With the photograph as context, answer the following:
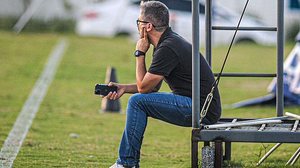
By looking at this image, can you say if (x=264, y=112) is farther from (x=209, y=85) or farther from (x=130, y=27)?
(x=130, y=27)

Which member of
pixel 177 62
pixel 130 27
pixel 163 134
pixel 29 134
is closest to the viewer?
pixel 177 62

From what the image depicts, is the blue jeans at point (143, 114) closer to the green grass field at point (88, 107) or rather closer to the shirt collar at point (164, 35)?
the shirt collar at point (164, 35)

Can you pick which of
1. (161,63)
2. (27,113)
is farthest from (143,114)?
(27,113)

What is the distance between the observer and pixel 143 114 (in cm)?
802

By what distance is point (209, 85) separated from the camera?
323 inches

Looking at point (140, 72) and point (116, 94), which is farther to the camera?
point (116, 94)

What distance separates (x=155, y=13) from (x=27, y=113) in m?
5.64

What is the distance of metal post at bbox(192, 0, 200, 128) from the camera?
25.5 ft

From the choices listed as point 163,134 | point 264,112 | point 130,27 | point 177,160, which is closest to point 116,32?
point 130,27

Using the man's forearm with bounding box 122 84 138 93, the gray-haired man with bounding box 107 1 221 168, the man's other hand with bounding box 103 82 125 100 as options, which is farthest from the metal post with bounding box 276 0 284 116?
the man's other hand with bounding box 103 82 125 100

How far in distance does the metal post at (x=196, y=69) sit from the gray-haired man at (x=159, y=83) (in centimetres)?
22

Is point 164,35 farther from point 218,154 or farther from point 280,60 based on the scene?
point 280,60

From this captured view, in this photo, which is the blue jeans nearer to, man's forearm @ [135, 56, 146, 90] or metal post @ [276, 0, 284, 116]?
man's forearm @ [135, 56, 146, 90]

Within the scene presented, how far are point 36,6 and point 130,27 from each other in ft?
12.6
